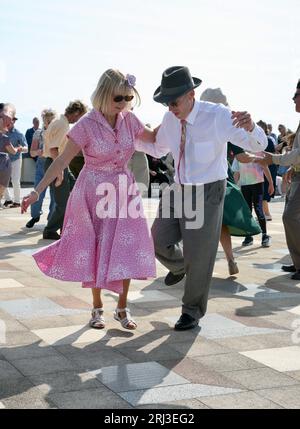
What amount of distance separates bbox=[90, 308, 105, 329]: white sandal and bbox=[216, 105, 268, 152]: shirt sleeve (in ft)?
4.76

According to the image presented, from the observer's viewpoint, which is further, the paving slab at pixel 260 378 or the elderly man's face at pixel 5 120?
the elderly man's face at pixel 5 120

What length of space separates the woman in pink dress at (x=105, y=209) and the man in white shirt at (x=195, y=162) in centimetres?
24

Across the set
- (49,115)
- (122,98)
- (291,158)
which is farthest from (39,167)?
(122,98)

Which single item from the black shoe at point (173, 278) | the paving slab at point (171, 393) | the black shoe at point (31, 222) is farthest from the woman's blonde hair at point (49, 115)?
the paving slab at point (171, 393)

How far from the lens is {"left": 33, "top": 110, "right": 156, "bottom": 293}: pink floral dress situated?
213 inches

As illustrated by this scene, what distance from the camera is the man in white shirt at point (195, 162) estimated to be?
5395 millimetres

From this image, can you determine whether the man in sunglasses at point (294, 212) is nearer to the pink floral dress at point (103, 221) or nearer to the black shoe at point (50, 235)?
the pink floral dress at point (103, 221)

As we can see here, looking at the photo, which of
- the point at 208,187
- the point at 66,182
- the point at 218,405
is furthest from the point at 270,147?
the point at 218,405

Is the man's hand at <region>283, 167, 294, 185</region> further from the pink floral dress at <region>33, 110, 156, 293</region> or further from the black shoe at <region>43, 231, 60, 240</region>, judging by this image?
the black shoe at <region>43, 231, 60, 240</region>

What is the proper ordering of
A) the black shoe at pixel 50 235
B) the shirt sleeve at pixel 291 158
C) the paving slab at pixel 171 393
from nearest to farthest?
the paving slab at pixel 171 393
the shirt sleeve at pixel 291 158
the black shoe at pixel 50 235

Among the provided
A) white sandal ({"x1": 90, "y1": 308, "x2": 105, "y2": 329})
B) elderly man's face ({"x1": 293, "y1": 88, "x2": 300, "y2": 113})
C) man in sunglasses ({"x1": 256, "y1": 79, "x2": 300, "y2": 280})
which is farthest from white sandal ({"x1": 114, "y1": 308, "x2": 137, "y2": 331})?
elderly man's face ({"x1": 293, "y1": 88, "x2": 300, "y2": 113})

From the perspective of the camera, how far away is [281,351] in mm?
5035
